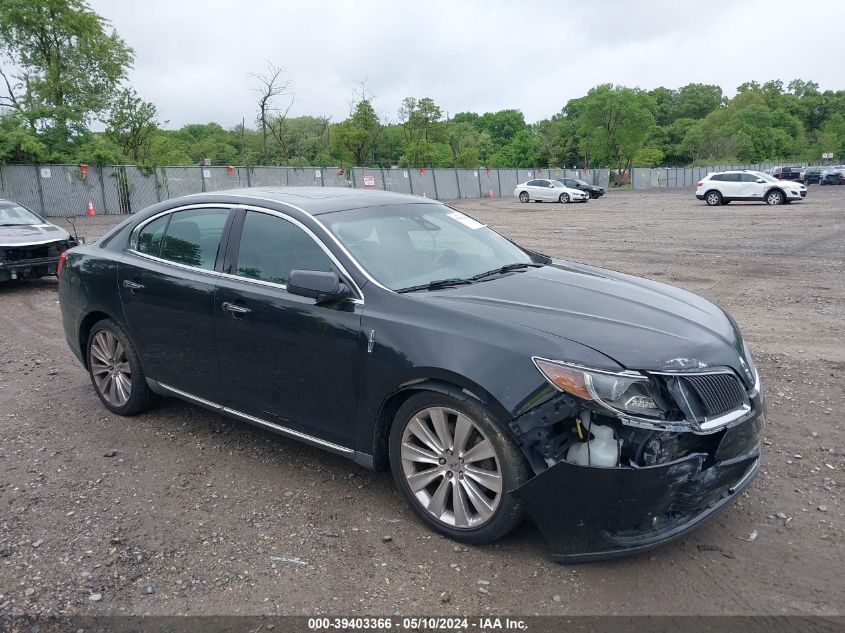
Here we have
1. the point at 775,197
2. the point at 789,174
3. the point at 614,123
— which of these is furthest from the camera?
the point at 614,123

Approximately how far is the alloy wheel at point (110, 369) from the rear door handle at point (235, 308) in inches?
53.9

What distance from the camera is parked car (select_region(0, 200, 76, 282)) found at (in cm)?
1074

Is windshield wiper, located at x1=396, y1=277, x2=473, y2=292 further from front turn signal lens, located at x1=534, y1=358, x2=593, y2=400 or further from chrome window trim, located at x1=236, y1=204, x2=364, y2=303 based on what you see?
front turn signal lens, located at x1=534, y1=358, x2=593, y2=400

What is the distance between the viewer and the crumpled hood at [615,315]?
319cm

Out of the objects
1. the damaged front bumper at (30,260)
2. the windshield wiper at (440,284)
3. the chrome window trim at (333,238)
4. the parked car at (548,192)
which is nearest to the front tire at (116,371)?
the chrome window trim at (333,238)

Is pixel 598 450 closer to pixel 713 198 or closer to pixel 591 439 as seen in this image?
pixel 591 439

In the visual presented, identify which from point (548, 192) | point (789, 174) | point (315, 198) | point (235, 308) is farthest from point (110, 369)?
point (789, 174)

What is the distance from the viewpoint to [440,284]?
12.8 feet

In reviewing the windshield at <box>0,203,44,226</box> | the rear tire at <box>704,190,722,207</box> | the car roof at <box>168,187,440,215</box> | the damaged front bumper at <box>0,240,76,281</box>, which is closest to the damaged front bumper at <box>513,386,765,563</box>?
the car roof at <box>168,187,440,215</box>

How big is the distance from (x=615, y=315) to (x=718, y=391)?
2.03 feet

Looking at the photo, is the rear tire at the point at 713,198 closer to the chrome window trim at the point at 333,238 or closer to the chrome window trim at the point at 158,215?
the chrome window trim at the point at 158,215

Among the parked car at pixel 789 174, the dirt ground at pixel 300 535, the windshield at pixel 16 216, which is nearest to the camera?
the dirt ground at pixel 300 535

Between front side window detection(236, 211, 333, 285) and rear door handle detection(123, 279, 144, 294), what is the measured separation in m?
0.97

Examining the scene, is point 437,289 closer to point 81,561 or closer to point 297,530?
point 297,530
